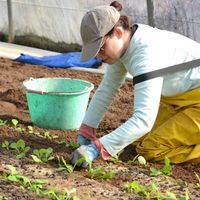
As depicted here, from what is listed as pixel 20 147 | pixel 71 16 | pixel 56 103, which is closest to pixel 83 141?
pixel 20 147

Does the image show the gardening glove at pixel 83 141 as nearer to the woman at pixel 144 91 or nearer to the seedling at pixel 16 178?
the woman at pixel 144 91

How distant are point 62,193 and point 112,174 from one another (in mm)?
477

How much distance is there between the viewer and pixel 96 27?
3691 mm

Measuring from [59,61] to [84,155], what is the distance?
3.77 metres

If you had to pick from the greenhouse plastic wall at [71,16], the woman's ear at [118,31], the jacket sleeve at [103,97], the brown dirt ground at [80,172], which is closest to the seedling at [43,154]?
the brown dirt ground at [80,172]

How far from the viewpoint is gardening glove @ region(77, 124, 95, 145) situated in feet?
14.1

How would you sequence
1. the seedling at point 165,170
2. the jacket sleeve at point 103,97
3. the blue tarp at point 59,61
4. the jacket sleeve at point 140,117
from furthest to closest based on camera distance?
1. the blue tarp at point 59,61
2. the jacket sleeve at point 103,97
3. the seedling at point 165,170
4. the jacket sleeve at point 140,117

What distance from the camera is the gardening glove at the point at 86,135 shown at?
429 centimetres

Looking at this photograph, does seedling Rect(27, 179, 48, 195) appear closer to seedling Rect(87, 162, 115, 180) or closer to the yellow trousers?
seedling Rect(87, 162, 115, 180)

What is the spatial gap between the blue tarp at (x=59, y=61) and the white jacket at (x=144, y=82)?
2.94 metres

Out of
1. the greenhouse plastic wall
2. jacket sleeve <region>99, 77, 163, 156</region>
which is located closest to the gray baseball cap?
jacket sleeve <region>99, 77, 163, 156</region>

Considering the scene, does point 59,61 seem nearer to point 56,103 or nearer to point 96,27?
point 56,103

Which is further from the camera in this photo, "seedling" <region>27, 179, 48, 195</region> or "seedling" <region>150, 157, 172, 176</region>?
"seedling" <region>150, 157, 172, 176</region>

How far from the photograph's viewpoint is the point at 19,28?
9.26m
